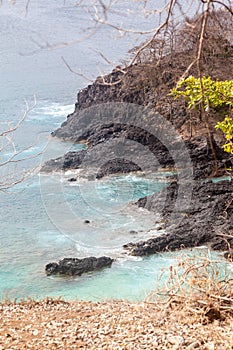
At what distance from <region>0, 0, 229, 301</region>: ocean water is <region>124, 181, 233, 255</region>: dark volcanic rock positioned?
45 cm

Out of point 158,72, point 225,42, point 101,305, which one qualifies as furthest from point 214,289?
point 158,72

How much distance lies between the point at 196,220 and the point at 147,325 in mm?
10233

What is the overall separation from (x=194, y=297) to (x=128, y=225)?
34.3 ft

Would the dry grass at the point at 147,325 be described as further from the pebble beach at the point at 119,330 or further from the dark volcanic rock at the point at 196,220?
the dark volcanic rock at the point at 196,220

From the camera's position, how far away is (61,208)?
777 inches

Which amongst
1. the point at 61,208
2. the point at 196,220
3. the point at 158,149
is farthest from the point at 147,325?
the point at 158,149

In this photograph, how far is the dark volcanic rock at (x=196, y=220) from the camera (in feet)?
51.1

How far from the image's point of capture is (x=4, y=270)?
50.3 ft

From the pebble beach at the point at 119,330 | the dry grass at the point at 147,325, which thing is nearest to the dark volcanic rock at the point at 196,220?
the pebble beach at the point at 119,330

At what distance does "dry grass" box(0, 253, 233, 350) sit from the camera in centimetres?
628

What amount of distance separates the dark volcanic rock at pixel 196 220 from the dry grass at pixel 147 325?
5.86 metres

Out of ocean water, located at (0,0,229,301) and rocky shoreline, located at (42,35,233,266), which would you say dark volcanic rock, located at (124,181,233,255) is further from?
ocean water, located at (0,0,229,301)

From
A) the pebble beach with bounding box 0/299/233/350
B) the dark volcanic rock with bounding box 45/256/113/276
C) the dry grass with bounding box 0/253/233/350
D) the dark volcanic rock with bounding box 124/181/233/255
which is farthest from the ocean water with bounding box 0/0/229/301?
the pebble beach with bounding box 0/299/233/350

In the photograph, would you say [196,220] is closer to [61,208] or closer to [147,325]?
[61,208]
